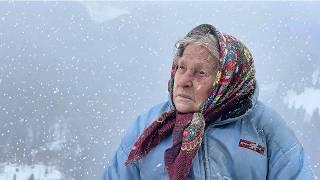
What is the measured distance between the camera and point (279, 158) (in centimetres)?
156

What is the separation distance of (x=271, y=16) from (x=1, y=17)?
2363 centimetres

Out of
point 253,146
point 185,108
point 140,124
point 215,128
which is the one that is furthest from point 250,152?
point 140,124

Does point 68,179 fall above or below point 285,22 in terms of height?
below

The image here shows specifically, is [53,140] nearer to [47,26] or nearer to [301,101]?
[47,26]

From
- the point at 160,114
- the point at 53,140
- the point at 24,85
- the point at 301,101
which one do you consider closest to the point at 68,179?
the point at 53,140

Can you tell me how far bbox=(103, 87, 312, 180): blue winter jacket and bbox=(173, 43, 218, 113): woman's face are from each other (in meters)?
0.10

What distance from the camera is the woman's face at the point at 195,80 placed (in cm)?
165

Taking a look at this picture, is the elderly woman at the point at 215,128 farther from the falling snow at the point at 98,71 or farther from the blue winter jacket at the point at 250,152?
the falling snow at the point at 98,71

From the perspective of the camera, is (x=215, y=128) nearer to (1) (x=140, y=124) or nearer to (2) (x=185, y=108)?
(2) (x=185, y=108)

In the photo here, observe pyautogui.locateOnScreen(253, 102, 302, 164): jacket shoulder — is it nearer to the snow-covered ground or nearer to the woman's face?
the woman's face

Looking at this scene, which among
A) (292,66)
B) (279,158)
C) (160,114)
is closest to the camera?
(279,158)

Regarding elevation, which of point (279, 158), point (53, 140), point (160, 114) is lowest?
point (279, 158)

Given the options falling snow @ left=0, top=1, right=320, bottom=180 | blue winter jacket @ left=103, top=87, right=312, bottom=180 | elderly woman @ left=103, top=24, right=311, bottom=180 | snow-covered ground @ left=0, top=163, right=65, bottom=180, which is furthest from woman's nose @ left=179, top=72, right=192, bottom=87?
snow-covered ground @ left=0, top=163, right=65, bottom=180

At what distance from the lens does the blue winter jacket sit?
5.12ft
